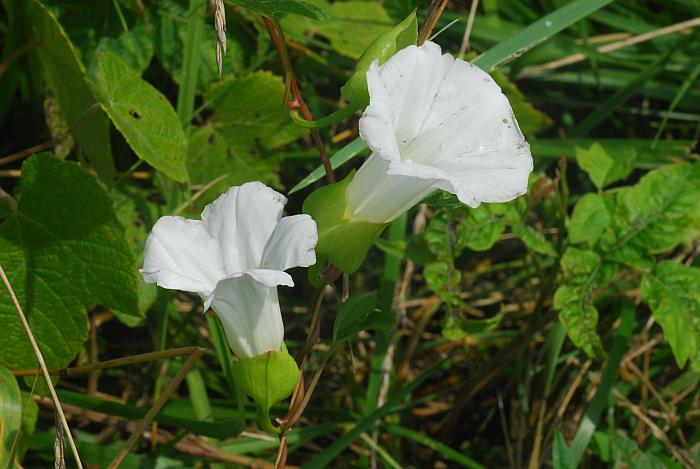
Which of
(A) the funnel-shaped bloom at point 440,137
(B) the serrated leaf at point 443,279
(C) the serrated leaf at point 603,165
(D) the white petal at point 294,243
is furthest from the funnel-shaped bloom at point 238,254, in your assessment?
(C) the serrated leaf at point 603,165

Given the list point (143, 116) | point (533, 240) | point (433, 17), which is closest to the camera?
point (433, 17)

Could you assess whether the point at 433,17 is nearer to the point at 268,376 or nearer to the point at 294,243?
the point at 294,243

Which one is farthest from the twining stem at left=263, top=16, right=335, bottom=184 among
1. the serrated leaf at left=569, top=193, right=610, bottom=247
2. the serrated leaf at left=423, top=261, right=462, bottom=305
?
the serrated leaf at left=569, top=193, right=610, bottom=247

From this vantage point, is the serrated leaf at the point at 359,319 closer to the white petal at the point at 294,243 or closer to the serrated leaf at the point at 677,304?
the white petal at the point at 294,243

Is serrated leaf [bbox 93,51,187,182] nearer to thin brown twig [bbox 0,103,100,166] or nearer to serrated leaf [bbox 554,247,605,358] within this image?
thin brown twig [bbox 0,103,100,166]

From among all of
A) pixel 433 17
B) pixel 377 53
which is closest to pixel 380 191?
pixel 377 53

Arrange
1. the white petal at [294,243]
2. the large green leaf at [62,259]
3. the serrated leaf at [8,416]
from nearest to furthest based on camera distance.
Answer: the white petal at [294,243] → the serrated leaf at [8,416] → the large green leaf at [62,259]
